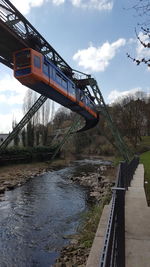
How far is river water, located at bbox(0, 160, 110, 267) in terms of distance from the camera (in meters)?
6.22

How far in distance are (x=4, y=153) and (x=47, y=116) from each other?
64.6 ft

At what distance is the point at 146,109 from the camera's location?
149 feet

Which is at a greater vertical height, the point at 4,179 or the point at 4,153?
the point at 4,153

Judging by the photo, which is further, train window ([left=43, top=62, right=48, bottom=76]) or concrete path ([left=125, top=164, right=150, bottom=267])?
train window ([left=43, top=62, right=48, bottom=76])

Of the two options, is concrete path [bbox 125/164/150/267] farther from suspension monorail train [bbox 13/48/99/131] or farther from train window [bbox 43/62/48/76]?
train window [bbox 43/62/48/76]

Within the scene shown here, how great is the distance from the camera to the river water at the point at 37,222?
20.4 ft

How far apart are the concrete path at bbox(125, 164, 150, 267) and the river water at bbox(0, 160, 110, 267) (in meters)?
2.22

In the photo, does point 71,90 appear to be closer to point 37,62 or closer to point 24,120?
point 37,62

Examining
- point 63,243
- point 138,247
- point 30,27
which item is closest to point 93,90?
point 30,27

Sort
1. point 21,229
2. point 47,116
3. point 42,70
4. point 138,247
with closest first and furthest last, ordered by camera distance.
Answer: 1. point 138,247
2. point 21,229
3. point 42,70
4. point 47,116

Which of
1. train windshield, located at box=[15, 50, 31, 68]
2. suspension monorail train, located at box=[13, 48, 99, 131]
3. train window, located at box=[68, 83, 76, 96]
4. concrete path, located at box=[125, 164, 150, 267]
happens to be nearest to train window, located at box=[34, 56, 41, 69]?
suspension monorail train, located at box=[13, 48, 99, 131]

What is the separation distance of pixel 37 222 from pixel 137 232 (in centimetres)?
492

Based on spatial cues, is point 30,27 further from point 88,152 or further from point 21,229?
point 88,152

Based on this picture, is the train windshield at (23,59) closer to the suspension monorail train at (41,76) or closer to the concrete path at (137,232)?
the suspension monorail train at (41,76)
